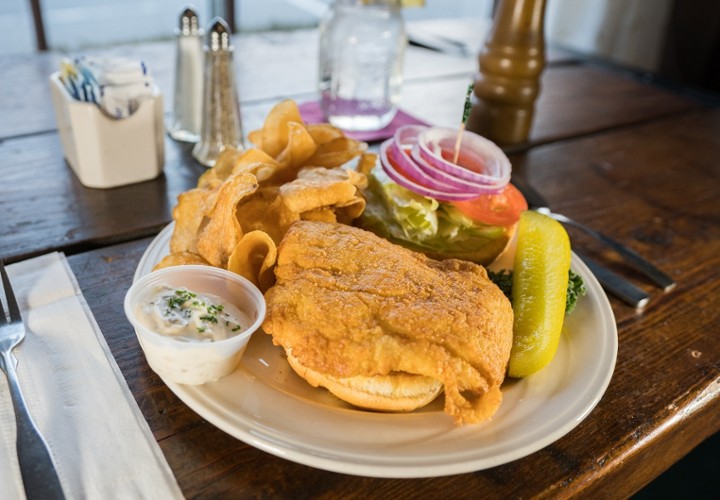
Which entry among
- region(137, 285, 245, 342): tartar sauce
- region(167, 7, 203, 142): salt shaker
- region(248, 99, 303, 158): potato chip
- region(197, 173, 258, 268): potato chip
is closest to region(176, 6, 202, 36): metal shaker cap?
region(167, 7, 203, 142): salt shaker

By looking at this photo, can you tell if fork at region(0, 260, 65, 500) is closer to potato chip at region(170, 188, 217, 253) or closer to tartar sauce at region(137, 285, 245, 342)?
tartar sauce at region(137, 285, 245, 342)

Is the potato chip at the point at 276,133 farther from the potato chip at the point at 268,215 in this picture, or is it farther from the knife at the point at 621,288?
the knife at the point at 621,288

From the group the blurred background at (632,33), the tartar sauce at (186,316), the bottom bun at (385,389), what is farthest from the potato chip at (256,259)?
the blurred background at (632,33)

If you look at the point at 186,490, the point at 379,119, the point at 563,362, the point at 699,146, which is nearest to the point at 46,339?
the point at 186,490

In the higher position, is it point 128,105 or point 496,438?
point 128,105

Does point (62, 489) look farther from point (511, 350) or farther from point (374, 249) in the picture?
point (511, 350)

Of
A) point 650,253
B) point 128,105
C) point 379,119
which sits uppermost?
point 128,105

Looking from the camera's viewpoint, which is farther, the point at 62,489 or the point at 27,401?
the point at 27,401

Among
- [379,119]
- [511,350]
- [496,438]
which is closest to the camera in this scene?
[496,438]
